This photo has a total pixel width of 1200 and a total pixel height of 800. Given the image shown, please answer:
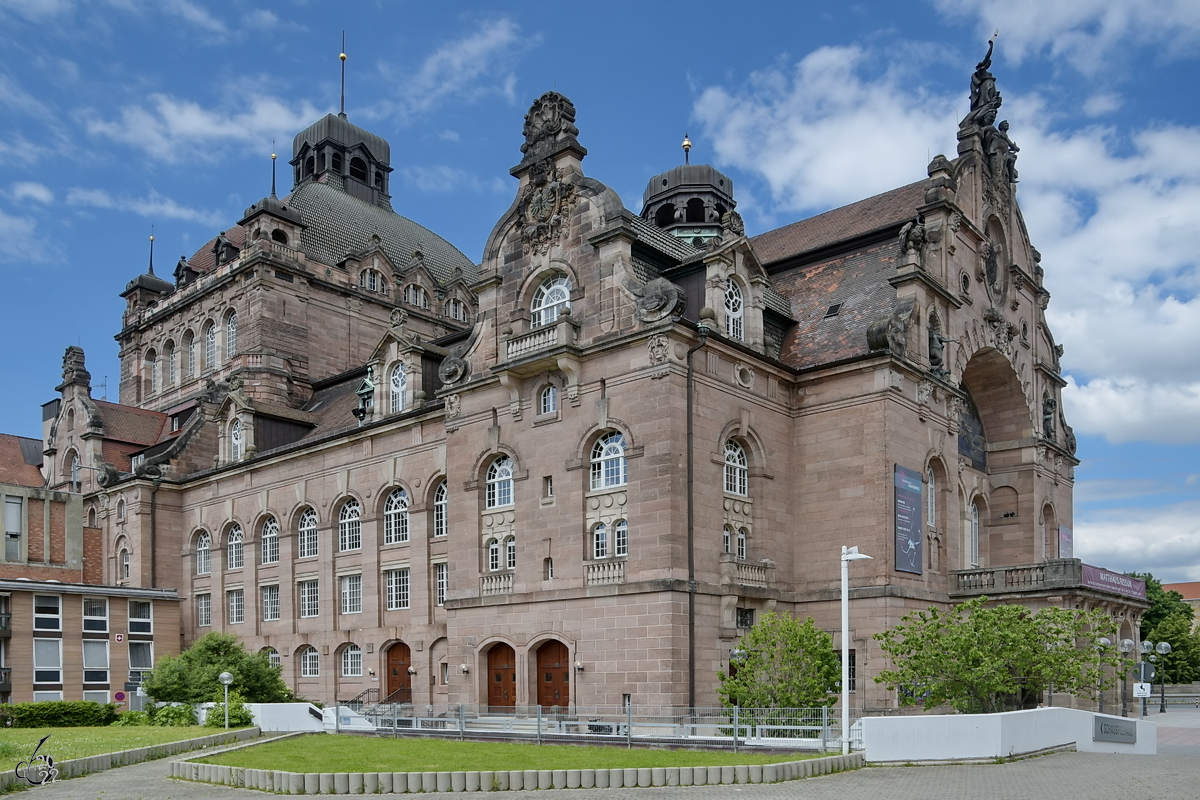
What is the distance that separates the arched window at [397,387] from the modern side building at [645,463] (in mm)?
99

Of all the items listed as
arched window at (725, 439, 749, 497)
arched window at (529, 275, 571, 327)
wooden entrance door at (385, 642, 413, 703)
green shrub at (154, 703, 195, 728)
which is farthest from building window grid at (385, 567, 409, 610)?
arched window at (725, 439, 749, 497)

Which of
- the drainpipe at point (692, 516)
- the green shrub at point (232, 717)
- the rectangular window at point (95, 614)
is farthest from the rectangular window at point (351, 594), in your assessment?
the drainpipe at point (692, 516)

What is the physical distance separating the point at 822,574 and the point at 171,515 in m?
36.7

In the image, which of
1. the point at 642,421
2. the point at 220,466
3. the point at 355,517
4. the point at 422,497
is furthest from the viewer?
the point at 220,466

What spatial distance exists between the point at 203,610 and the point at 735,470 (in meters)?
32.8

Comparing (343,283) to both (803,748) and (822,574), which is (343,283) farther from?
(803,748)

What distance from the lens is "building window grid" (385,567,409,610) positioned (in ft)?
166

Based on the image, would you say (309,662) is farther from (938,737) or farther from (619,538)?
(938,737)

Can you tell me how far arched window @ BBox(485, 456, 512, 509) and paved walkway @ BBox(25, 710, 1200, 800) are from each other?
16.4 meters

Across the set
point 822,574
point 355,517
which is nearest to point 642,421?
point 822,574

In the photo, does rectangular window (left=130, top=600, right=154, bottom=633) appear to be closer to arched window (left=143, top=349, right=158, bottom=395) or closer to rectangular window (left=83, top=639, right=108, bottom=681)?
rectangular window (left=83, top=639, right=108, bottom=681)

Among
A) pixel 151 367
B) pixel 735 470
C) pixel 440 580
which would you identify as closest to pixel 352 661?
pixel 440 580

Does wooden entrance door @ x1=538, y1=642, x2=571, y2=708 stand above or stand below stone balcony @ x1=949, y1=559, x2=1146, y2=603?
below

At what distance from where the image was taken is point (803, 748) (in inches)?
1166
